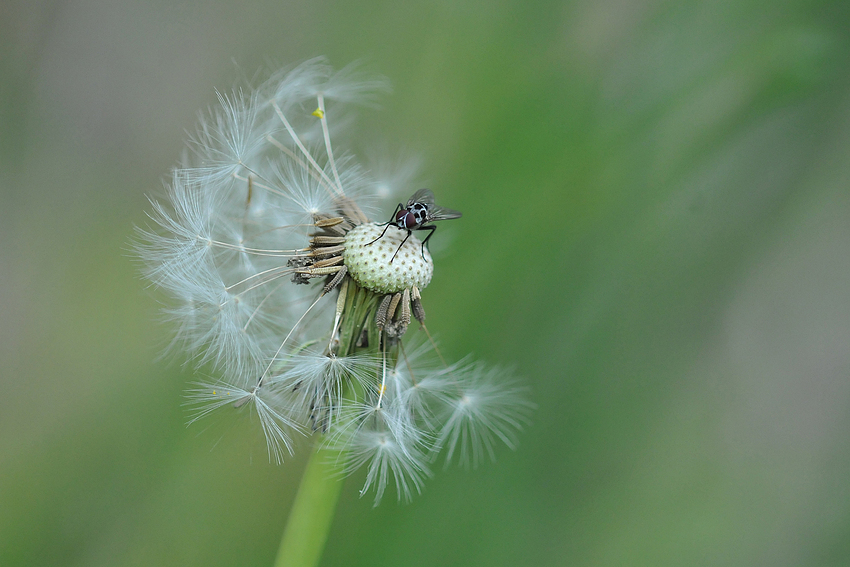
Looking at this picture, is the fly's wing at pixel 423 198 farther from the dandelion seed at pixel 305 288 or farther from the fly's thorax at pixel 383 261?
the fly's thorax at pixel 383 261

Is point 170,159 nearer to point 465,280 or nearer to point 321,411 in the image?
point 465,280

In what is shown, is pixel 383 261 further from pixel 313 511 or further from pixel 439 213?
pixel 313 511

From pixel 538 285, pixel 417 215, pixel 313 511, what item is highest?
pixel 538 285

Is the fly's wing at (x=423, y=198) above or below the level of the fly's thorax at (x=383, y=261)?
above

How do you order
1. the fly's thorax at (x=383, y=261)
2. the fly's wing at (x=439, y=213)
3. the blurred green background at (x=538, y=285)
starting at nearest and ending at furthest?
the fly's thorax at (x=383, y=261) → the fly's wing at (x=439, y=213) → the blurred green background at (x=538, y=285)

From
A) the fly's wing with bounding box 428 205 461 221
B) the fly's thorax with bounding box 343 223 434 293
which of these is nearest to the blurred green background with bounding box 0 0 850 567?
the fly's wing with bounding box 428 205 461 221

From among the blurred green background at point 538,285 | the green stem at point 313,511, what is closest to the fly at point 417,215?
the green stem at point 313,511

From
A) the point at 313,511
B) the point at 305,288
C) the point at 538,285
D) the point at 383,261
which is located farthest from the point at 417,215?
the point at 538,285
